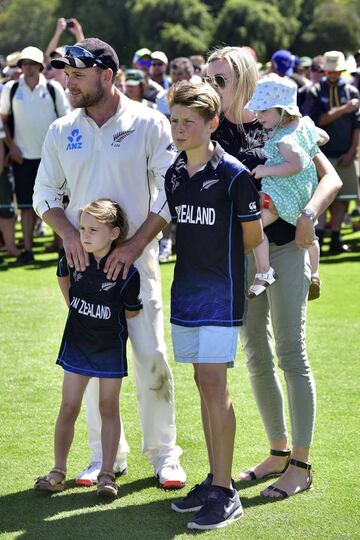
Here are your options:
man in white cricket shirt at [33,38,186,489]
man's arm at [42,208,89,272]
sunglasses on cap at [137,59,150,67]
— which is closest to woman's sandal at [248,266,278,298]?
man in white cricket shirt at [33,38,186,489]

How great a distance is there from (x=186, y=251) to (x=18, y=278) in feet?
23.4

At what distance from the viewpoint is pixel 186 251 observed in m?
4.82

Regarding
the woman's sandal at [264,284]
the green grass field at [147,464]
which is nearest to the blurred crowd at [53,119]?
the green grass field at [147,464]

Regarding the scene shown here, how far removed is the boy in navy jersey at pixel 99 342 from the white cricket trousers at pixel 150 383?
0.38 feet

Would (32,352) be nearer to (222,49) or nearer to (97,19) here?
(222,49)

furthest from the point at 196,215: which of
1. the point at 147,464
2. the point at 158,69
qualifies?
the point at 158,69

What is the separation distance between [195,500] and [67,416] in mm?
790

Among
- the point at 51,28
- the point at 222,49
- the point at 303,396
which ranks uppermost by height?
the point at 51,28

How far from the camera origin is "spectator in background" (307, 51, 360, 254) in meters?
A: 12.7

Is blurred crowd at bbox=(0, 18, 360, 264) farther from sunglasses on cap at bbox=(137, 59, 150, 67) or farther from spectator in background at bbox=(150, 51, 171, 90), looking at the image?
sunglasses on cap at bbox=(137, 59, 150, 67)

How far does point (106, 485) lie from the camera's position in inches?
201

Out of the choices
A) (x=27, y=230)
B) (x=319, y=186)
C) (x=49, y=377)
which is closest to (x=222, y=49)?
(x=319, y=186)

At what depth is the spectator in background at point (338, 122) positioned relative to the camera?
12742mm

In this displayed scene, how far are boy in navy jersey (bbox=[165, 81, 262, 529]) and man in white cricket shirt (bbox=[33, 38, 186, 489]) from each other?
0.44 meters
